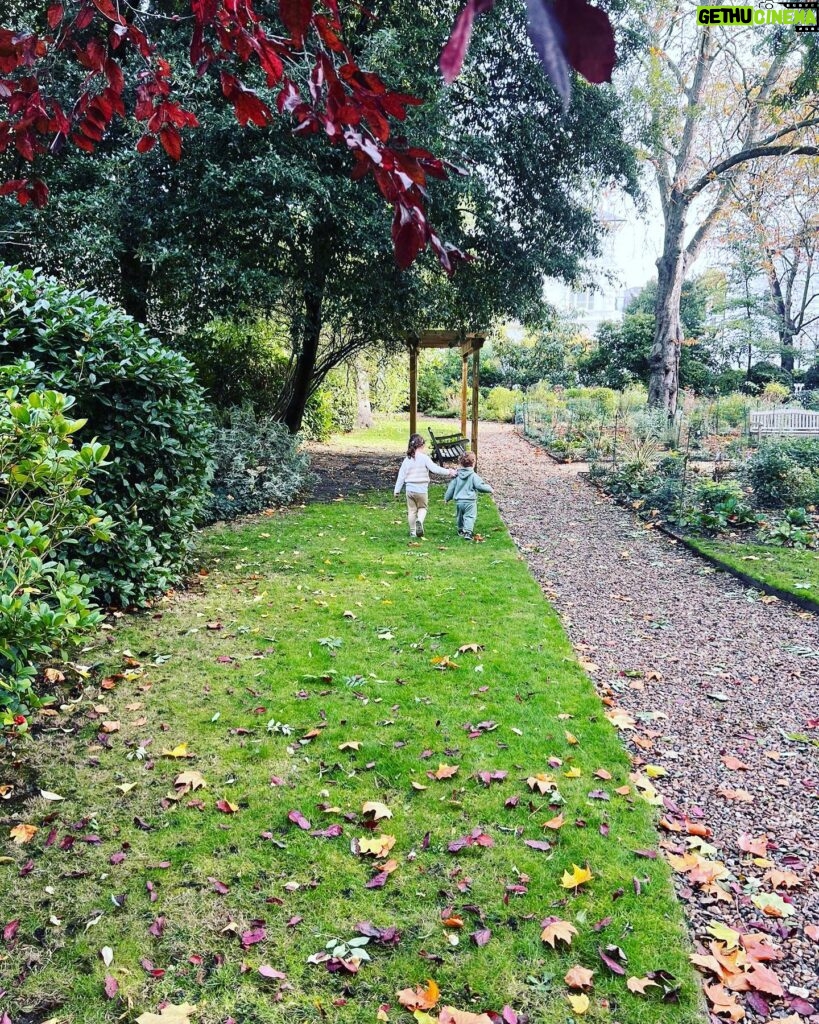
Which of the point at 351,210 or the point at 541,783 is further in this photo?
the point at 351,210

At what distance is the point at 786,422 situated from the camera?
16281 millimetres

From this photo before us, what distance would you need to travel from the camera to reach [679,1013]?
2.14 metres

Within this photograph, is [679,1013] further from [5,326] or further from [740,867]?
[5,326]

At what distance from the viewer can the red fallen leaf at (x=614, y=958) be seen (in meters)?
2.27

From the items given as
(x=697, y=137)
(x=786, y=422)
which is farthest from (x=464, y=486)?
(x=697, y=137)

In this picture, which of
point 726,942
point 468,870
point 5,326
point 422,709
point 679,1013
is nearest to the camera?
point 679,1013

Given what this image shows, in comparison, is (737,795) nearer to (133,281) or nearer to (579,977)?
(579,977)

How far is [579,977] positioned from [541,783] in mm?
1100

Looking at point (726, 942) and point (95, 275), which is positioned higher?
point (95, 275)

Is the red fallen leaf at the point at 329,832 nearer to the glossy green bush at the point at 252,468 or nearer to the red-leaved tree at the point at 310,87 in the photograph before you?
the red-leaved tree at the point at 310,87

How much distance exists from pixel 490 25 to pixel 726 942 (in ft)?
37.9

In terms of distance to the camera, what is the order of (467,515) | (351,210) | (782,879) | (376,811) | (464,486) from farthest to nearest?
(351,210) → (467,515) → (464,486) → (376,811) → (782,879)

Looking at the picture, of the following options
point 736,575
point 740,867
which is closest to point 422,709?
point 740,867

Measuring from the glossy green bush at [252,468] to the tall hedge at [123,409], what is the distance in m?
3.17
